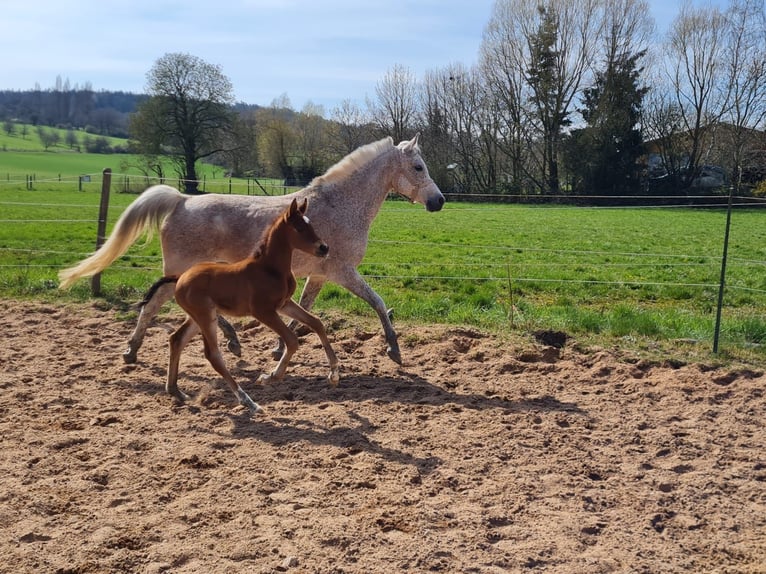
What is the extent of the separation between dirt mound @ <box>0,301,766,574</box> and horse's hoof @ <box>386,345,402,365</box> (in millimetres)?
112

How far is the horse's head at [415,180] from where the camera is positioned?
6.95 meters

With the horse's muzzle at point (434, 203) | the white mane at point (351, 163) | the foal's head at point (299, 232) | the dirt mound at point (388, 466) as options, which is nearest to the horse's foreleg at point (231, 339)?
the dirt mound at point (388, 466)

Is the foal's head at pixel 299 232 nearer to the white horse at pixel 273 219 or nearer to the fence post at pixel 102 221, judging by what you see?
the white horse at pixel 273 219

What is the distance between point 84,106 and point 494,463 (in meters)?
113

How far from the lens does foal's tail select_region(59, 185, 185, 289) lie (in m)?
6.75

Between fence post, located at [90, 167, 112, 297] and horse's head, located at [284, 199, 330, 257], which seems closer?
horse's head, located at [284, 199, 330, 257]

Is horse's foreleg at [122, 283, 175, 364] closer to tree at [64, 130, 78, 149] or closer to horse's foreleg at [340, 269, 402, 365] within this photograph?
horse's foreleg at [340, 269, 402, 365]

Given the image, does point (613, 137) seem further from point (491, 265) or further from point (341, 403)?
point (341, 403)

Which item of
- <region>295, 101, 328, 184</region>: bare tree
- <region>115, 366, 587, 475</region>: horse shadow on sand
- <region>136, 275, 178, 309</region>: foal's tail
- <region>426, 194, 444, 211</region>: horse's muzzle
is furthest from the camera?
<region>295, 101, 328, 184</region>: bare tree

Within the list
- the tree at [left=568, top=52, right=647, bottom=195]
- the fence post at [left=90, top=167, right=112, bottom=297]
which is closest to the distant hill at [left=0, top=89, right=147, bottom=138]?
the tree at [left=568, top=52, right=647, bottom=195]

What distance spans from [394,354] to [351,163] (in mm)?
2082

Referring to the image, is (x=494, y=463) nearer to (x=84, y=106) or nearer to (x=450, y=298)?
(x=450, y=298)

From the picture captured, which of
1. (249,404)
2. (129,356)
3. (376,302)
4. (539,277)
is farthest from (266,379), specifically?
(539,277)

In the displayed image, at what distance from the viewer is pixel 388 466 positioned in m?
4.05
